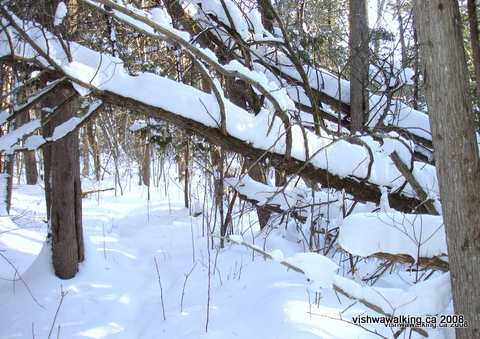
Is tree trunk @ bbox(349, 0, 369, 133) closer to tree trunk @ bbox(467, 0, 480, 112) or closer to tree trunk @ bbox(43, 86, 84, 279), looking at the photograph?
tree trunk @ bbox(467, 0, 480, 112)

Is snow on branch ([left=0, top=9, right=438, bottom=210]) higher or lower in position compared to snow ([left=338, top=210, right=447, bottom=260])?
higher

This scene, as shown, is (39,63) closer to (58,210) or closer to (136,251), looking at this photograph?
(58,210)

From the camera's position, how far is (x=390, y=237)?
7.13 feet

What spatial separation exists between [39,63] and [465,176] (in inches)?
122

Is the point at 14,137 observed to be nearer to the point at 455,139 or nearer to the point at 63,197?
the point at 63,197

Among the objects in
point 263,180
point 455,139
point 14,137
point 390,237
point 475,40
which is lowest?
point 390,237

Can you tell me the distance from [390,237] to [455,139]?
2.16 feet

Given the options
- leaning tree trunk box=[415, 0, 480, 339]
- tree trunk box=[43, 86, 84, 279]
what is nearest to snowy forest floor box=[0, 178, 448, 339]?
tree trunk box=[43, 86, 84, 279]

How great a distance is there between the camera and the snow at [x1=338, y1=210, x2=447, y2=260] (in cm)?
213

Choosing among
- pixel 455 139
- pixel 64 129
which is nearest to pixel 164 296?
pixel 64 129

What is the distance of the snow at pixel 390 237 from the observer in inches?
83.9

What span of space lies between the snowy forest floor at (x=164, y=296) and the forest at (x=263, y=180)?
0.8 inches

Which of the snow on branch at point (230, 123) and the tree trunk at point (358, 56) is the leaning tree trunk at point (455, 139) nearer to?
the snow on branch at point (230, 123)

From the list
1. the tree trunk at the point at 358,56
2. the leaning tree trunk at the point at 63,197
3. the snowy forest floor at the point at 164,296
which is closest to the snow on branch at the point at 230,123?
the snowy forest floor at the point at 164,296
